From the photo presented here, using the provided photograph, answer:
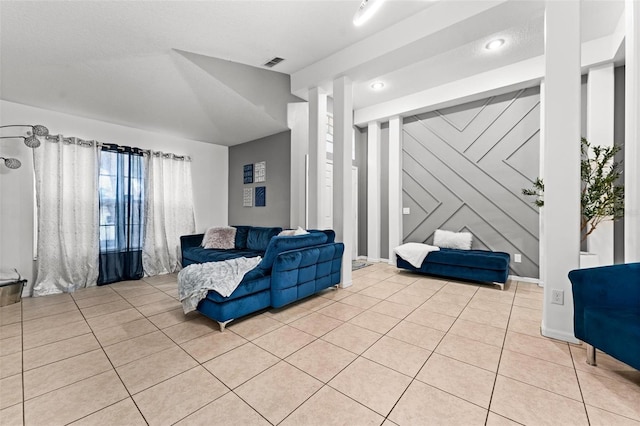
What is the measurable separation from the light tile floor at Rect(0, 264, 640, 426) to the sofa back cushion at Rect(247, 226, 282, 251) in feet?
6.03

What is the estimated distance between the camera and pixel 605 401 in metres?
1.60

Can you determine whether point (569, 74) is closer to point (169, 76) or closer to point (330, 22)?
point (330, 22)

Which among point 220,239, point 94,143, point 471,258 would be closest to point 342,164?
point 471,258

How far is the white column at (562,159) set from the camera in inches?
90.6

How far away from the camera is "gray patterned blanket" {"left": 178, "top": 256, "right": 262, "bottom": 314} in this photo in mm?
2598

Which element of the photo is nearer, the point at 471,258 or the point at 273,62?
the point at 273,62

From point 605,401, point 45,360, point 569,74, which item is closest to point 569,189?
point 569,74

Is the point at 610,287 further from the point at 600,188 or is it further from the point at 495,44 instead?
the point at 495,44

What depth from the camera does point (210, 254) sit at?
178 inches

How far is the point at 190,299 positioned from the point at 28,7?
9.74ft

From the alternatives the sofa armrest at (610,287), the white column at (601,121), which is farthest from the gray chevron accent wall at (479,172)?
the sofa armrest at (610,287)

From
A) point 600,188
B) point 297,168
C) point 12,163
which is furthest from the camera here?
point 297,168

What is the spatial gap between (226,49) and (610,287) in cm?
452

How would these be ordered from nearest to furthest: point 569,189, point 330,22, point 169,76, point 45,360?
1. point 45,360
2. point 569,189
3. point 330,22
4. point 169,76
